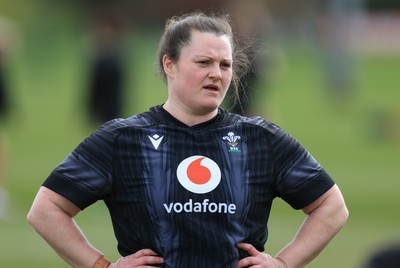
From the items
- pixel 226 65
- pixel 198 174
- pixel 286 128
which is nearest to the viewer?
pixel 198 174

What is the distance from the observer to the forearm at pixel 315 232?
6.14 m

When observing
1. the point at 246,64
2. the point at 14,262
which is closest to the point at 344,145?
the point at 14,262

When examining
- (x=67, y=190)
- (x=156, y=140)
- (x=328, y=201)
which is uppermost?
(x=156, y=140)

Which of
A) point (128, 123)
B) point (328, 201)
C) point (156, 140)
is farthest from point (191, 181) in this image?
point (328, 201)

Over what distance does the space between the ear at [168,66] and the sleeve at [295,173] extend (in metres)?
0.54

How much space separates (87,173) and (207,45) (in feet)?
2.67

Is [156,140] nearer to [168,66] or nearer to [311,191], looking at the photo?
[168,66]

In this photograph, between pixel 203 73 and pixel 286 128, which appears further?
pixel 286 128

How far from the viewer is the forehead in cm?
601

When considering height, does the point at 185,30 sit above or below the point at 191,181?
above

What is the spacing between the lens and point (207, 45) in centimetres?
602

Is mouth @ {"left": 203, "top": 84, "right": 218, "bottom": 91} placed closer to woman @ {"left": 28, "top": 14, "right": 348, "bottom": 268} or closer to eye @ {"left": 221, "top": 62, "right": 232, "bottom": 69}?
woman @ {"left": 28, "top": 14, "right": 348, "bottom": 268}

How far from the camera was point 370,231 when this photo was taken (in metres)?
14.7

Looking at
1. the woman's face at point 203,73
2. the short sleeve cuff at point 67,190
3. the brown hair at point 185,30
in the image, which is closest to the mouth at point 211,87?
the woman's face at point 203,73
